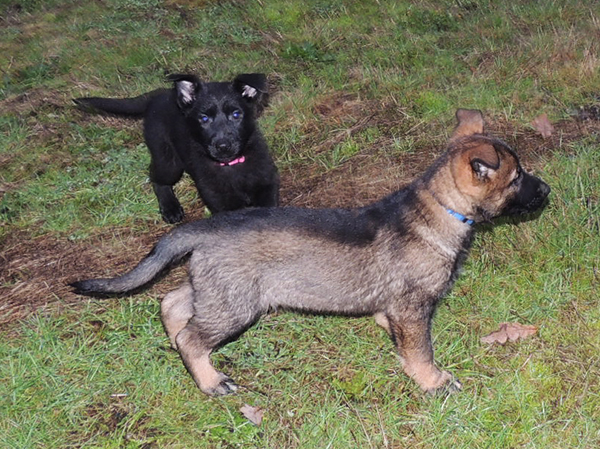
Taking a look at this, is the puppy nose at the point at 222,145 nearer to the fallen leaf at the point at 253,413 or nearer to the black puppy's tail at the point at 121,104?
the black puppy's tail at the point at 121,104

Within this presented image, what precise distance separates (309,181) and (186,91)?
1.34m

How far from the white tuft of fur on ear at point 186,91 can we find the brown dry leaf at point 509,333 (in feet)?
9.64

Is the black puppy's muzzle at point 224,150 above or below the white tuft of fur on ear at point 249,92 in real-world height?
below

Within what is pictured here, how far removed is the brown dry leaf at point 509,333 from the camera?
13.3ft

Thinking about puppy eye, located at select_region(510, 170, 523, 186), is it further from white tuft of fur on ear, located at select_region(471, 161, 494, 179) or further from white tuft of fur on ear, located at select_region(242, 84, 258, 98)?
white tuft of fur on ear, located at select_region(242, 84, 258, 98)

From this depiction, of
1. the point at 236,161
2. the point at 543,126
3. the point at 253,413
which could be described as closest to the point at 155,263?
the point at 253,413

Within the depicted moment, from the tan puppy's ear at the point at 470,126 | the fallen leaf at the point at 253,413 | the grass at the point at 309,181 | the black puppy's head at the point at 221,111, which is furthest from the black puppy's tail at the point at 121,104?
the fallen leaf at the point at 253,413

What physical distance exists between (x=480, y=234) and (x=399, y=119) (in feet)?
6.20

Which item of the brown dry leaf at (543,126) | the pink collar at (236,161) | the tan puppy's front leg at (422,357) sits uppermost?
the pink collar at (236,161)

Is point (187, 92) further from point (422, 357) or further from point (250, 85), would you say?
point (422, 357)

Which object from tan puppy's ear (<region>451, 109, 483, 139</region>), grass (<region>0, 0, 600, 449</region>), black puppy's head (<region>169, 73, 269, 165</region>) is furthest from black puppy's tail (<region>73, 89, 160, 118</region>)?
tan puppy's ear (<region>451, 109, 483, 139</region>)

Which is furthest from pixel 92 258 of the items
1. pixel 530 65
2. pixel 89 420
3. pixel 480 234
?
pixel 530 65

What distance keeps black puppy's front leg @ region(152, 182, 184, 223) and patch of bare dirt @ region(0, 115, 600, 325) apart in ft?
0.43

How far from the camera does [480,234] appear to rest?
4.74 meters
